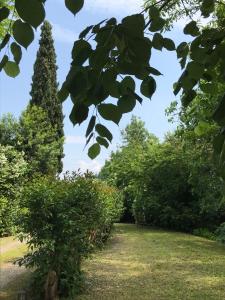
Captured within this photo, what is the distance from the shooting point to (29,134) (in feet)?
78.0

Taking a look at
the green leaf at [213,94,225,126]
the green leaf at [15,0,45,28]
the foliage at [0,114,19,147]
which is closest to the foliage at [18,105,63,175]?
the foliage at [0,114,19,147]

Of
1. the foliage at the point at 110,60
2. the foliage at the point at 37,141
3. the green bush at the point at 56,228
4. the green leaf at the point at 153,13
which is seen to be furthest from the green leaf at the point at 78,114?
the foliage at the point at 37,141

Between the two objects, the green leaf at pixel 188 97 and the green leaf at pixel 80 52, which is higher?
the green leaf at pixel 188 97

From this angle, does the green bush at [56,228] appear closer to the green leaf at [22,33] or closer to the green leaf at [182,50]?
the green leaf at [182,50]

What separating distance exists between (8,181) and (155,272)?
985 cm

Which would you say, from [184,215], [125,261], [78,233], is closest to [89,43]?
[78,233]

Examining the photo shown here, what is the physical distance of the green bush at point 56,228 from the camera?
25.6 feet

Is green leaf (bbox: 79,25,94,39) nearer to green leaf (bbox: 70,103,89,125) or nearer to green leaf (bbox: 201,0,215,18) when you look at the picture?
green leaf (bbox: 70,103,89,125)

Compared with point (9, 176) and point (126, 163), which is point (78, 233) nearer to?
point (9, 176)

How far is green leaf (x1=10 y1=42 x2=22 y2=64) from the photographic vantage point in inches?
48.4

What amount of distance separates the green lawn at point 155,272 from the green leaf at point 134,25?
7.67 metres

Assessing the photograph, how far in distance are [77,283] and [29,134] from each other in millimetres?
16015

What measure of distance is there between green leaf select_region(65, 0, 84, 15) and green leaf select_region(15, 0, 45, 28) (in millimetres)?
133

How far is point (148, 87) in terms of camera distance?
1.62 metres
